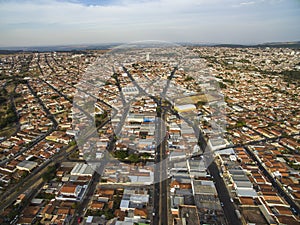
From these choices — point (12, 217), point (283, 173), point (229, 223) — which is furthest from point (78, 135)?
point (283, 173)

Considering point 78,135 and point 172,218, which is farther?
point 78,135

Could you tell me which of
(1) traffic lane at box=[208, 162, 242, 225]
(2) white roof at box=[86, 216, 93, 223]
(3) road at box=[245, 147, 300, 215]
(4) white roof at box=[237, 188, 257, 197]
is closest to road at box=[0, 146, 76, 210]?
(2) white roof at box=[86, 216, 93, 223]

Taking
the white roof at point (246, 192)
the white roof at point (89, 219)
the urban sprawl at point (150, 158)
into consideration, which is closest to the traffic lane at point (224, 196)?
the urban sprawl at point (150, 158)

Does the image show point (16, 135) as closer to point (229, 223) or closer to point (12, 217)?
point (12, 217)

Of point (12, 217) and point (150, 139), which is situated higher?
point (150, 139)

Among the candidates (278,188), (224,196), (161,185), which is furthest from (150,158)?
(278,188)

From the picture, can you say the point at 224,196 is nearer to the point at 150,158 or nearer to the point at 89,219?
the point at 150,158

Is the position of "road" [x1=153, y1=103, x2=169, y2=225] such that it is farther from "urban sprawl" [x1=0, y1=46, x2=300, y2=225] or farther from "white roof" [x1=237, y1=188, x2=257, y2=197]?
"white roof" [x1=237, y1=188, x2=257, y2=197]

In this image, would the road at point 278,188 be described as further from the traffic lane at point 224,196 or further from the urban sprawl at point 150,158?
the traffic lane at point 224,196
